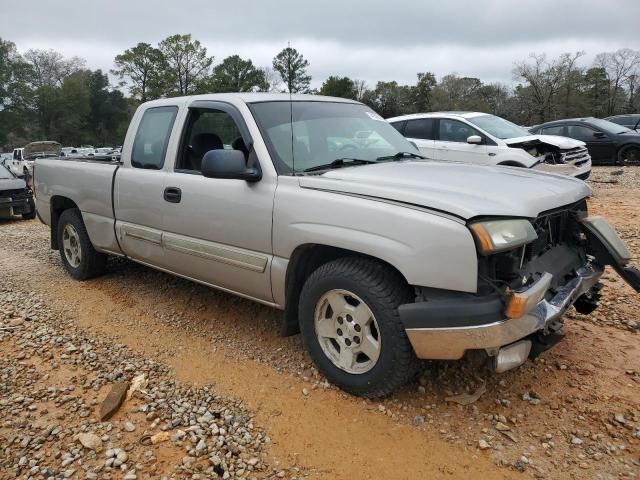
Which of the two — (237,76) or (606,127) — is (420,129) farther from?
(237,76)

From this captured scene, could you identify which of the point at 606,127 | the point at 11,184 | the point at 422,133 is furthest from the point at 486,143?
the point at 11,184

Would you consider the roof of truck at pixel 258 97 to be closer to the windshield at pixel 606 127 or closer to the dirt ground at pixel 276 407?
the dirt ground at pixel 276 407

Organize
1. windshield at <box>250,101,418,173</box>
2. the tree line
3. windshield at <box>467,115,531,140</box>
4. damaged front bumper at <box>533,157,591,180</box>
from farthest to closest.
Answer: the tree line
windshield at <box>467,115,531,140</box>
damaged front bumper at <box>533,157,591,180</box>
windshield at <box>250,101,418,173</box>

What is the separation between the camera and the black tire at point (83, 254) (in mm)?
5254

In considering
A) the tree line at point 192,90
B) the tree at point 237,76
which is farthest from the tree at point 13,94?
the tree at point 237,76

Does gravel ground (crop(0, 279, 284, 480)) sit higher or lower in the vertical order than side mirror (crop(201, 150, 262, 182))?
lower

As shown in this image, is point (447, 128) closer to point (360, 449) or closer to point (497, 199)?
point (497, 199)

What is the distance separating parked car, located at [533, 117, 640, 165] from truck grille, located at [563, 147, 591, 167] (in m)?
4.63

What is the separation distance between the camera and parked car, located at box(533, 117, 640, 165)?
559 inches

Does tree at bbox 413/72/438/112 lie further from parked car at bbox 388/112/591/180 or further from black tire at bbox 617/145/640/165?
parked car at bbox 388/112/591/180

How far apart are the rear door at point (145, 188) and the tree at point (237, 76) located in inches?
1764

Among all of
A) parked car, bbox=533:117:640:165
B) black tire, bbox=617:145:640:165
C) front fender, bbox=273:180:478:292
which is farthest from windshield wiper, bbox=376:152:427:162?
black tire, bbox=617:145:640:165

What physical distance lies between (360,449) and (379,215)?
1241 millimetres

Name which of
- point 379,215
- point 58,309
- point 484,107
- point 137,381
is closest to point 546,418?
point 379,215
